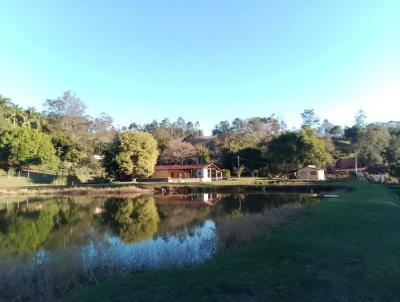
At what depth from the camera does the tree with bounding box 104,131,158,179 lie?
5444 cm

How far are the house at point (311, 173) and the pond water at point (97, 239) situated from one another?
3921 cm

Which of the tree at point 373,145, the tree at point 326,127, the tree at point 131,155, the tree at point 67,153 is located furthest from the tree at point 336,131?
the tree at point 67,153

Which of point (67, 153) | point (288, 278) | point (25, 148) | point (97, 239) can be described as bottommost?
point (97, 239)

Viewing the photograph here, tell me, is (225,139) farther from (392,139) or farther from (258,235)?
(258,235)

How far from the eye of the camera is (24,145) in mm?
59125

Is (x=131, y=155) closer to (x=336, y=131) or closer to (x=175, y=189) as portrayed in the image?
(x=175, y=189)

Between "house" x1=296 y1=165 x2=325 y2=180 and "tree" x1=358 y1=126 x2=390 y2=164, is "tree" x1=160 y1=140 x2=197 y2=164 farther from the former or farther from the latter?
"tree" x1=358 y1=126 x2=390 y2=164

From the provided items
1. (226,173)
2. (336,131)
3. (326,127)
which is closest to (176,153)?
(226,173)

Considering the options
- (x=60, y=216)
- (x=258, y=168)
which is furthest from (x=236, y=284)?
(x=258, y=168)

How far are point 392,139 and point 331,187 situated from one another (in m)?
54.4

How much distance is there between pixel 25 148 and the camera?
5919 cm

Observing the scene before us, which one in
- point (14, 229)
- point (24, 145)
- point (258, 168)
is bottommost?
point (14, 229)

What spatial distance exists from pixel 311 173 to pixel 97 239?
52.2 m

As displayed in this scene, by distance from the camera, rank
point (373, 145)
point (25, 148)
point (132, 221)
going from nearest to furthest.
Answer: point (132, 221), point (25, 148), point (373, 145)
